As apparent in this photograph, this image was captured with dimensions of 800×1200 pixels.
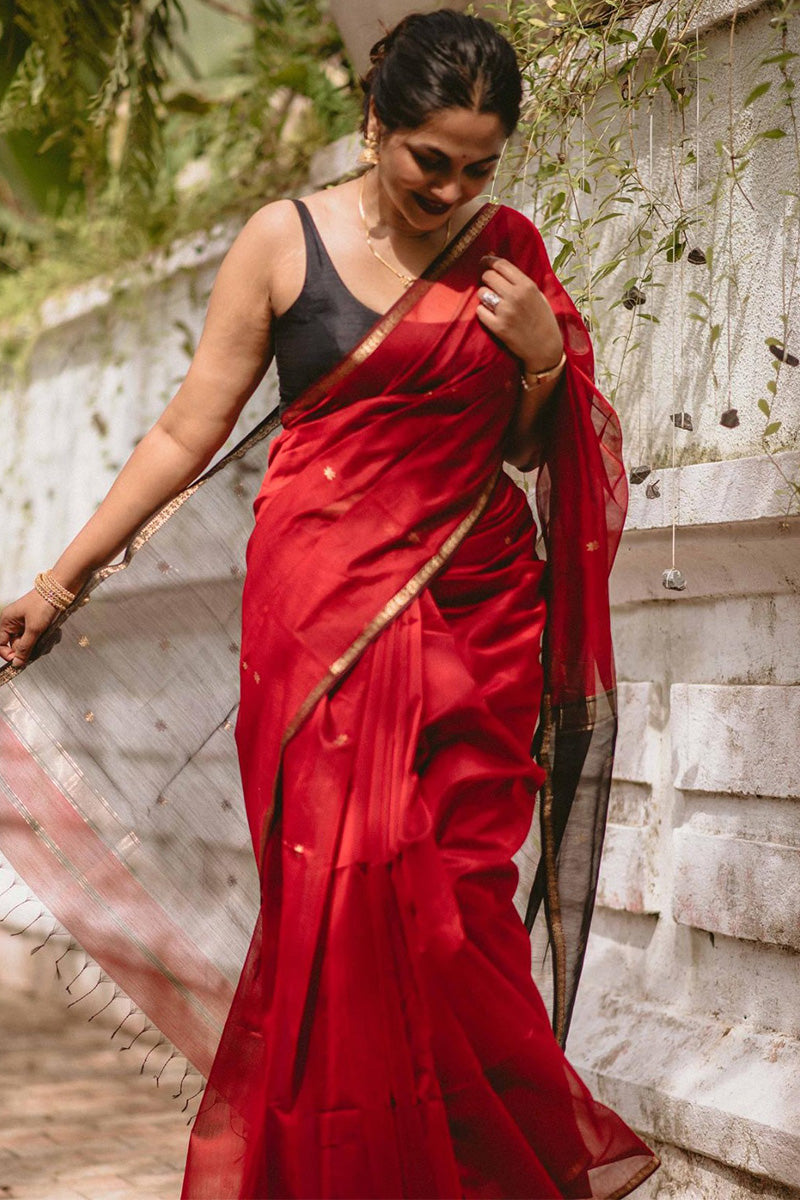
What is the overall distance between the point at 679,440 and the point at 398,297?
1023 millimetres

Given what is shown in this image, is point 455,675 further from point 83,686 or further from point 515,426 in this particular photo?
point 83,686

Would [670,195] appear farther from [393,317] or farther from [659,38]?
[393,317]

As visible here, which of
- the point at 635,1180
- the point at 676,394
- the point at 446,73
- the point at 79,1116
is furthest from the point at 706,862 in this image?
the point at 79,1116

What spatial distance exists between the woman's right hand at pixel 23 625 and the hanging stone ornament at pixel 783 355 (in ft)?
4.75

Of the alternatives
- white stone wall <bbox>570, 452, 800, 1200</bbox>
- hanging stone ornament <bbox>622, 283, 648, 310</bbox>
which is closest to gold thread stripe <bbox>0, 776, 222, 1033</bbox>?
white stone wall <bbox>570, 452, 800, 1200</bbox>

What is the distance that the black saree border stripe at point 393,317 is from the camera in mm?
2096

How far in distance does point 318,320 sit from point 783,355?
3.32ft

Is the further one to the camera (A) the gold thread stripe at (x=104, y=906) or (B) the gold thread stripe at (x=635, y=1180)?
(A) the gold thread stripe at (x=104, y=906)

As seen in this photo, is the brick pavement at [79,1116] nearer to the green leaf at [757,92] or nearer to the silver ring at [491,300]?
the silver ring at [491,300]

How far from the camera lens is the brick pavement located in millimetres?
3068

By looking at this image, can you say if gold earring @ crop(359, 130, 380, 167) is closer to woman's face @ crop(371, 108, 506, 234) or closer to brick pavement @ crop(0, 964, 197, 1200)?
woman's face @ crop(371, 108, 506, 234)

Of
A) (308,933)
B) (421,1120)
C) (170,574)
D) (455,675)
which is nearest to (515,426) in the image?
(455,675)

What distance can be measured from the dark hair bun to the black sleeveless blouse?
0.23m

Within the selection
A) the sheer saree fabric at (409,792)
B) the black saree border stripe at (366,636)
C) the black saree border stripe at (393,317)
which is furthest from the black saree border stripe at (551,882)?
the black saree border stripe at (393,317)
